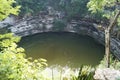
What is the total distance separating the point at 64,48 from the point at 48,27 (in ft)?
14.8

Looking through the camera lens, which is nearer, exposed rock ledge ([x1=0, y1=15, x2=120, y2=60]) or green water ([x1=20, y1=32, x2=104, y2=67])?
green water ([x1=20, y1=32, x2=104, y2=67])

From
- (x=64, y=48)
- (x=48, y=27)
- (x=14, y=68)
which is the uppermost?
(x=14, y=68)

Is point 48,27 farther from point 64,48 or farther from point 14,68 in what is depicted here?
point 14,68

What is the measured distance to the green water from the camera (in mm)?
19477

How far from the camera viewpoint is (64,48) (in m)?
21.9

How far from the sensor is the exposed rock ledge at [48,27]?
23750 mm

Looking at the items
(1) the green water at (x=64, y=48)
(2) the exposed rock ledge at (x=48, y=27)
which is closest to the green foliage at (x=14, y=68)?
(1) the green water at (x=64, y=48)

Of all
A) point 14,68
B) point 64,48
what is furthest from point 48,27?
point 14,68

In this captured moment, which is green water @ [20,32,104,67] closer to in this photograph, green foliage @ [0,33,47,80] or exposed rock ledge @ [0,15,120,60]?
exposed rock ledge @ [0,15,120,60]

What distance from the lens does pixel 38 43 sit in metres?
23.2

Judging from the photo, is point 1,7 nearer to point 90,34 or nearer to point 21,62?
point 21,62

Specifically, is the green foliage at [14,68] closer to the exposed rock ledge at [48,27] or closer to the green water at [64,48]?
the green water at [64,48]

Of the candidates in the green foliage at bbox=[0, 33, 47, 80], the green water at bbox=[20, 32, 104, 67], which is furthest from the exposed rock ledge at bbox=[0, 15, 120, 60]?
the green foliage at bbox=[0, 33, 47, 80]

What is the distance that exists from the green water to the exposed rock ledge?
1.70 ft
